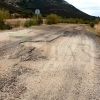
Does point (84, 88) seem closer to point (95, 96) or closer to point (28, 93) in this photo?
point (95, 96)

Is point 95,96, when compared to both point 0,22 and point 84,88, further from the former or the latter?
point 0,22

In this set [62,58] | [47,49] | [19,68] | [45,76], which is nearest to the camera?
[45,76]

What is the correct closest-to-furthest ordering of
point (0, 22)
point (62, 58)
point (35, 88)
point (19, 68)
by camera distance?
point (35, 88) < point (19, 68) < point (62, 58) < point (0, 22)

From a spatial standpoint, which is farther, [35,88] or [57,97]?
[35,88]

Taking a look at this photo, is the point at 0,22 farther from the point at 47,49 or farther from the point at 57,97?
the point at 57,97

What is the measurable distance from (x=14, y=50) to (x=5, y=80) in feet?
12.9

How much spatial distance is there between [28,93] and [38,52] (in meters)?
4.62

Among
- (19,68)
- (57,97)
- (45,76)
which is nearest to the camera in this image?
(57,97)

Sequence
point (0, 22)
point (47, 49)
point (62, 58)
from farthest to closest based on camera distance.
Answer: point (0, 22) → point (47, 49) → point (62, 58)

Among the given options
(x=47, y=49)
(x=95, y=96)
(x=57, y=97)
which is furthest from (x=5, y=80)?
(x=47, y=49)

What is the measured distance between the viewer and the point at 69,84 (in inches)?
245

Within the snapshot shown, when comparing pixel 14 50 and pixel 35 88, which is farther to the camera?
pixel 14 50

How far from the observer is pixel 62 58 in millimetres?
9164

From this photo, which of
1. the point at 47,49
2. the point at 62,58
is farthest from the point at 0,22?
the point at 62,58
